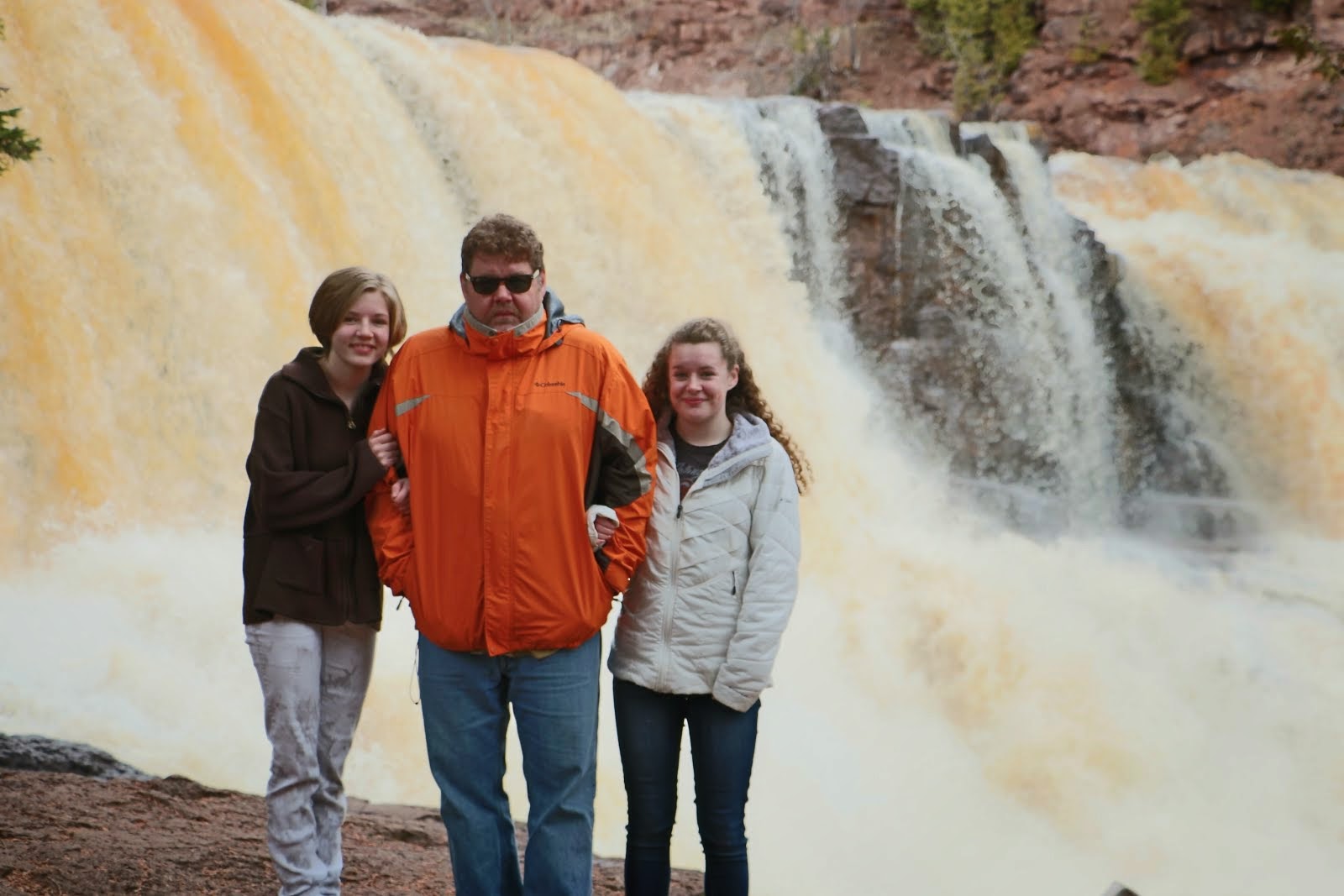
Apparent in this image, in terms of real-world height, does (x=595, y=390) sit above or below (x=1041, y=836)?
above

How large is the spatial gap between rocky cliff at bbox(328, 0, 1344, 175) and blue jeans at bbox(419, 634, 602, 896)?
51.4 ft

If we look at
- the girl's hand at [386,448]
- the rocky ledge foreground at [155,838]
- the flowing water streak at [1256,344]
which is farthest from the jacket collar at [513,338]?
the flowing water streak at [1256,344]

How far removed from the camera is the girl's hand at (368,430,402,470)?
2953 mm

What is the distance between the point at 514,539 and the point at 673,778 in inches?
28.1

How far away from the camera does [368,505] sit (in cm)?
303

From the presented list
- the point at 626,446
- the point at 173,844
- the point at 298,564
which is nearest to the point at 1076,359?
the point at 173,844

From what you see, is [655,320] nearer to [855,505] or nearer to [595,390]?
[855,505]

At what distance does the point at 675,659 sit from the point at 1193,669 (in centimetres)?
686

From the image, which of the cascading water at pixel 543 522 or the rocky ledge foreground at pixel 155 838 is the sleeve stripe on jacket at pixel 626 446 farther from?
the cascading water at pixel 543 522

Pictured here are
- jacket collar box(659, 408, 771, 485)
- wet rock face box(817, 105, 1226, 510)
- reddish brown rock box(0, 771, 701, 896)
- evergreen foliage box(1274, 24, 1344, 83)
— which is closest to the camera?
jacket collar box(659, 408, 771, 485)

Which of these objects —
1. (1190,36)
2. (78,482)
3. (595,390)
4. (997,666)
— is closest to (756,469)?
(595,390)

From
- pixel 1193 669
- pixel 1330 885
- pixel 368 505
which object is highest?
pixel 368 505

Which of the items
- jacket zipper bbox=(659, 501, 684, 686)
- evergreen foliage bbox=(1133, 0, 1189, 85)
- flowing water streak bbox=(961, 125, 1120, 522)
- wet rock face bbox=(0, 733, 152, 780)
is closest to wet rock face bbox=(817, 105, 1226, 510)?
flowing water streak bbox=(961, 125, 1120, 522)

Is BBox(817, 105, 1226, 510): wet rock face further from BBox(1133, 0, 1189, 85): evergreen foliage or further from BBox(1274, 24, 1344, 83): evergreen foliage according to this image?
BBox(1133, 0, 1189, 85): evergreen foliage
